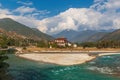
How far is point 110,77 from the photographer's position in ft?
205

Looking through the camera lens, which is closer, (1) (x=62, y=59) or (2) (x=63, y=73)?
(2) (x=63, y=73)

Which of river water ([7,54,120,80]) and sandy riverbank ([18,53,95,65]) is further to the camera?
sandy riverbank ([18,53,95,65])

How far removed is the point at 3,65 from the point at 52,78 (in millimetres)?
19580

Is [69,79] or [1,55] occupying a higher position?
[1,55]

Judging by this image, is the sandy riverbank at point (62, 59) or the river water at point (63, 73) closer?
the river water at point (63, 73)

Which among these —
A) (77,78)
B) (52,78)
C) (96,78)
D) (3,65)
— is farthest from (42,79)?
(3,65)

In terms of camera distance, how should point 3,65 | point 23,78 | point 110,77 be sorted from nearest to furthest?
point 3,65 → point 23,78 → point 110,77

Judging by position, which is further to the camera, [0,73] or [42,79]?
[42,79]

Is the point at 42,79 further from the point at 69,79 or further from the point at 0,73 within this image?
the point at 0,73

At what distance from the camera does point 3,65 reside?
44.3 meters

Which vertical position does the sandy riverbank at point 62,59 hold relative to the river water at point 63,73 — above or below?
above

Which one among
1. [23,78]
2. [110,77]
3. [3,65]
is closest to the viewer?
[3,65]

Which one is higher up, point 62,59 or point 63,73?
point 62,59

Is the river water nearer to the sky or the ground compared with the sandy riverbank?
nearer to the ground
